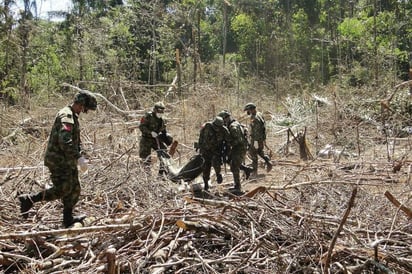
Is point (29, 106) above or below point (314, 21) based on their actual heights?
below

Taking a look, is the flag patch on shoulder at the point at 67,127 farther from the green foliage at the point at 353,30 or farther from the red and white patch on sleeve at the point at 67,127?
the green foliage at the point at 353,30

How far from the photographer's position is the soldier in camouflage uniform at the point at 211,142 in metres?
8.10

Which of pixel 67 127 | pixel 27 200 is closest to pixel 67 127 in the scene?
pixel 67 127

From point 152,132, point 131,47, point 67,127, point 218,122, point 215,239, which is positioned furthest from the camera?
point 131,47

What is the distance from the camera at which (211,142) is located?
8.17m

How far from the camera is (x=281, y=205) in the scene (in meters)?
5.13

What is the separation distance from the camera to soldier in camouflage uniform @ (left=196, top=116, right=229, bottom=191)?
8.10 m

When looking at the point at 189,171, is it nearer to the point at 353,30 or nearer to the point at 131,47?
the point at 131,47

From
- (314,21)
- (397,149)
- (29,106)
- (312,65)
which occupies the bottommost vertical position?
(397,149)

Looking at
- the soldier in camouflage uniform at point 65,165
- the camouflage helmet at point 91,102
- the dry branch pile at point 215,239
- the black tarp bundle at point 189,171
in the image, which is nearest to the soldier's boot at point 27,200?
the soldier in camouflage uniform at point 65,165

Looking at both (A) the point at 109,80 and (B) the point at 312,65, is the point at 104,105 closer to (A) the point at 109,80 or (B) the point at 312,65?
(A) the point at 109,80

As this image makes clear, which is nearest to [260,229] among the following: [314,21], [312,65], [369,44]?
[369,44]

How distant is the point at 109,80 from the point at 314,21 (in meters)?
23.4

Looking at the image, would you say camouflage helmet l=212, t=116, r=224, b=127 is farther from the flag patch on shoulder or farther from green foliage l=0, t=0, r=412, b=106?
green foliage l=0, t=0, r=412, b=106
